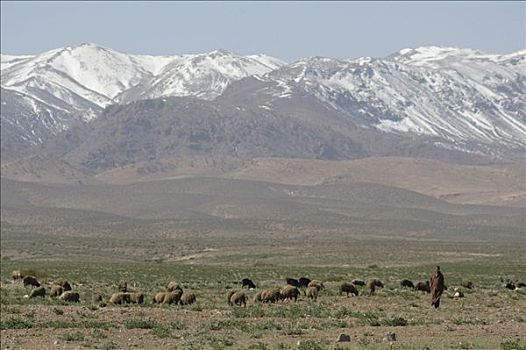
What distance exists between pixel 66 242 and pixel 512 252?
54.4 metres

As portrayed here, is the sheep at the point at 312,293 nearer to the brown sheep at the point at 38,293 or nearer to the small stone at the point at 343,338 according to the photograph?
the brown sheep at the point at 38,293

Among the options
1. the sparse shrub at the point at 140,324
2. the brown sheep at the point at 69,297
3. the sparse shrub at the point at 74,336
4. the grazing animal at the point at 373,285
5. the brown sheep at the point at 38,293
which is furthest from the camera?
the grazing animal at the point at 373,285

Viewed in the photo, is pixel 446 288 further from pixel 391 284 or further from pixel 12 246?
pixel 12 246

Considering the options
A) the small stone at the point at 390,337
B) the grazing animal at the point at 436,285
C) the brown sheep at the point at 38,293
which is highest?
the grazing animal at the point at 436,285

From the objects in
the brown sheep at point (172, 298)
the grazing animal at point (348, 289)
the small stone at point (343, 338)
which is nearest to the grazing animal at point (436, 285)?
the grazing animal at point (348, 289)

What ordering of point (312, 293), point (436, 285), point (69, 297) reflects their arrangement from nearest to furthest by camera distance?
point (436, 285) < point (69, 297) < point (312, 293)

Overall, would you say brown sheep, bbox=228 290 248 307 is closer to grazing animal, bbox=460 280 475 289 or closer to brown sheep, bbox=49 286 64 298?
brown sheep, bbox=49 286 64 298

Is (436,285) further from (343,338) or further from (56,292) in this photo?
(56,292)

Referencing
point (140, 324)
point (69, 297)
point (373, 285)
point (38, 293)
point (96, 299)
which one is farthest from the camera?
point (373, 285)

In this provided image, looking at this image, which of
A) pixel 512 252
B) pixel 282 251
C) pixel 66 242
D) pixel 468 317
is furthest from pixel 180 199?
pixel 468 317

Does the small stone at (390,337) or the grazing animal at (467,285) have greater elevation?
the grazing animal at (467,285)

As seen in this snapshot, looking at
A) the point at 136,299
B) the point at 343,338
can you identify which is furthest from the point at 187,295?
the point at 343,338

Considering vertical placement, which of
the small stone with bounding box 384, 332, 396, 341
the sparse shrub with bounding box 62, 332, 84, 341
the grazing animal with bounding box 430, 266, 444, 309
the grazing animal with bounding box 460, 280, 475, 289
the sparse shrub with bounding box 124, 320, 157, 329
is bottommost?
the sparse shrub with bounding box 62, 332, 84, 341

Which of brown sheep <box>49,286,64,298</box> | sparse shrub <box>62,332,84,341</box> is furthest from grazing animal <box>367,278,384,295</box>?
sparse shrub <box>62,332,84,341</box>
